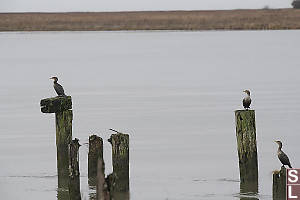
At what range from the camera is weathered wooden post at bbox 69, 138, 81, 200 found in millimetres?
12938

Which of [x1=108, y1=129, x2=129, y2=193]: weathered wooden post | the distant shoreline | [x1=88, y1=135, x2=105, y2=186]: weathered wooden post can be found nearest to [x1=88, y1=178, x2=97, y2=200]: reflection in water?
[x1=88, y1=135, x2=105, y2=186]: weathered wooden post

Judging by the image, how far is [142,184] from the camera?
53.0ft

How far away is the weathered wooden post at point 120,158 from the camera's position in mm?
14289

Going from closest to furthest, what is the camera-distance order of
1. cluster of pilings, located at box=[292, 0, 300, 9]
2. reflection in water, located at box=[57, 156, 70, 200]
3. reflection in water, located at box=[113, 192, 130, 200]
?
reflection in water, located at box=[113, 192, 130, 200], reflection in water, located at box=[57, 156, 70, 200], cluster of pilings, located at box=[292, 0, 300, 9]

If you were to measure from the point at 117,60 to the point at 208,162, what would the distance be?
3141 cm

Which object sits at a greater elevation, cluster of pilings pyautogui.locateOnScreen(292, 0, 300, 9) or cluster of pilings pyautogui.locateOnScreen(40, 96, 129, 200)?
cluster of pilings pyautogui.locateOnScreen(292, 0, 300, 9)

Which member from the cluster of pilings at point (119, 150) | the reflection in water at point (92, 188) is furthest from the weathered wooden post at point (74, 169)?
the reflection in water at point (92, 188)

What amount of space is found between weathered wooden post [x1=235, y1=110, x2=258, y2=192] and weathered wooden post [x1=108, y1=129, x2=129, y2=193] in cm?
160

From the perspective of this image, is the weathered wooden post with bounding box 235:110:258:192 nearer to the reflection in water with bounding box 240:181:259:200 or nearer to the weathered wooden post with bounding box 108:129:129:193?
the reflection in water with bounding box 240:181:259:200

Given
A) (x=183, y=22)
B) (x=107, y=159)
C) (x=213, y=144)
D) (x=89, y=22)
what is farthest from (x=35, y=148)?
(x=89, y=22)

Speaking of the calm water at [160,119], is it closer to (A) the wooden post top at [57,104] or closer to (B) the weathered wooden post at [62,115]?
(B) the weathered wooden post at [62,115]

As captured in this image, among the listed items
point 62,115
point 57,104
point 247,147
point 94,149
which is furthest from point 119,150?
point 247,147

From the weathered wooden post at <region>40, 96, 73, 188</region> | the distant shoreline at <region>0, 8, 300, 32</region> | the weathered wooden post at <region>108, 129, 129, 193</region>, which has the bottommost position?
the weathered wooden post at <region>108, 129, 129, 193</region>

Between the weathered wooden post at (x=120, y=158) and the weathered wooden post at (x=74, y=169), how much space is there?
0.69m
